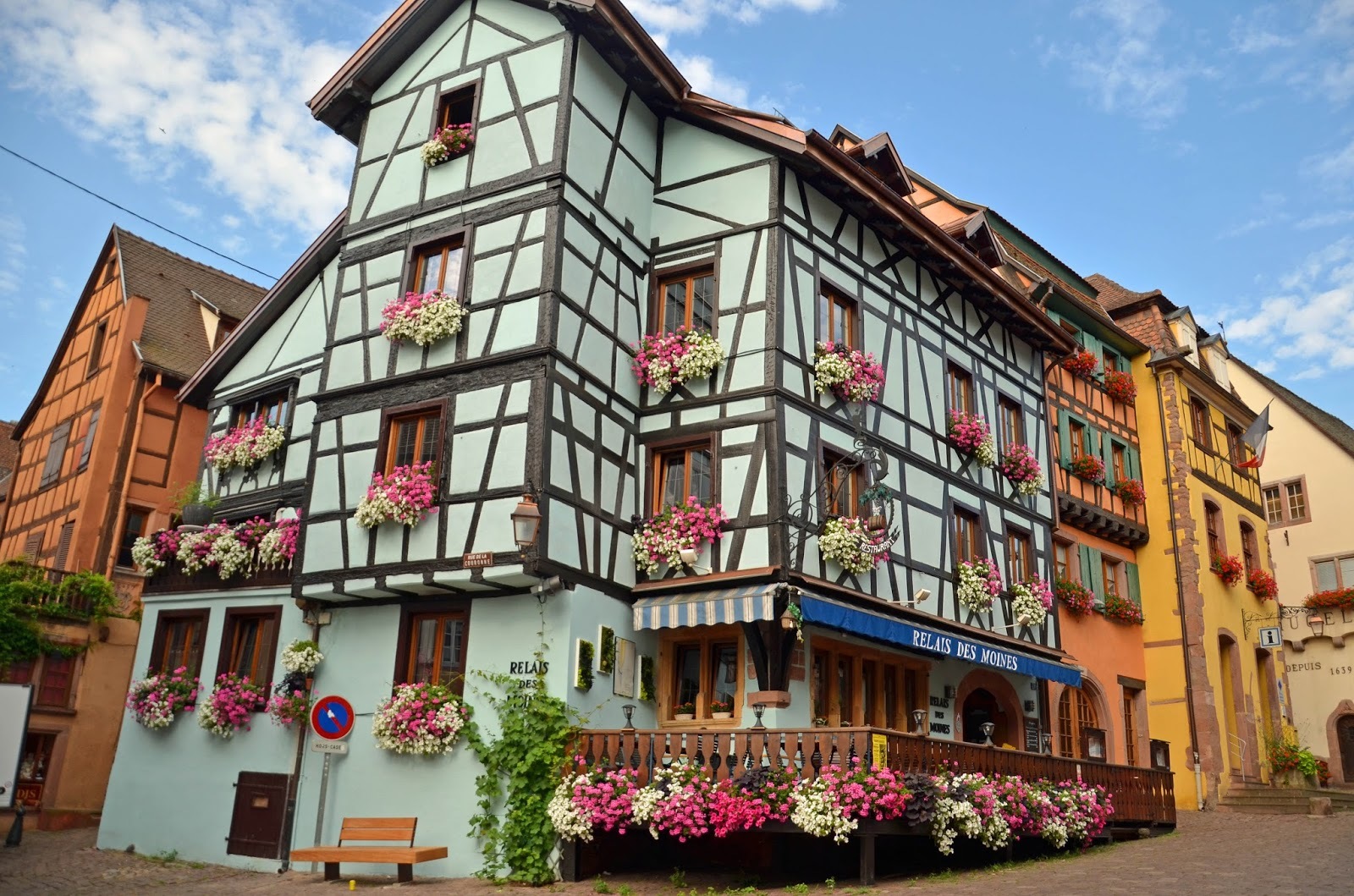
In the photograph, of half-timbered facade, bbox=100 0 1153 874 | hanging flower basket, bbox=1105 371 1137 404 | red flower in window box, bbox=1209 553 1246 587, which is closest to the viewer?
half-timbered facade, bbox=100 0 1153 874

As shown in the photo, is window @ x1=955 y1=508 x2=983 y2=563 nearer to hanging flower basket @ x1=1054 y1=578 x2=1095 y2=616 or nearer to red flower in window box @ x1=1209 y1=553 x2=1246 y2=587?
hanging flower basket @ x1=1054 y1=578 x2=1095 y2=616

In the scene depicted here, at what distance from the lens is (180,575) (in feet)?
61.2

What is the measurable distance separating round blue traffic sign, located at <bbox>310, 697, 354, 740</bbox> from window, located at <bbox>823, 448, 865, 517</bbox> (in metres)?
6.43

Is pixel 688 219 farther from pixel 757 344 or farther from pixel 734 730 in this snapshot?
pixel 734 730

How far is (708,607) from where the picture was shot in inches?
549

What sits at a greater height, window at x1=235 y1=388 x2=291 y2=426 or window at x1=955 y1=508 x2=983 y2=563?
window at x1=235 y1=388 x2=291 y2=426

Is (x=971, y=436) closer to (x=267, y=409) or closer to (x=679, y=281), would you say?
(x=679, y=281)

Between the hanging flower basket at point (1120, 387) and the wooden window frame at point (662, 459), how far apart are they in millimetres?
13818

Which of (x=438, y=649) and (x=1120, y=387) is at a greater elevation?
(x=1120, y=387)

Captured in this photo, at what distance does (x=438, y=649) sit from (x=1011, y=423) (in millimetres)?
11613

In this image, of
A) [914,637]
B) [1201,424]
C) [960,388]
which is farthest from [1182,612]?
[914,637]

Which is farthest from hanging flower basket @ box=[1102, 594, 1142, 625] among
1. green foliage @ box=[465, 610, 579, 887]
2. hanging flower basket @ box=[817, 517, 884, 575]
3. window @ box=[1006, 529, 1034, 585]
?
green foliage @ box=[465, 610, 579, 887]

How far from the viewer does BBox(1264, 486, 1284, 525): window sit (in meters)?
32.2

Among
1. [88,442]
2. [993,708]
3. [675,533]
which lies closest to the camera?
[675,533]
